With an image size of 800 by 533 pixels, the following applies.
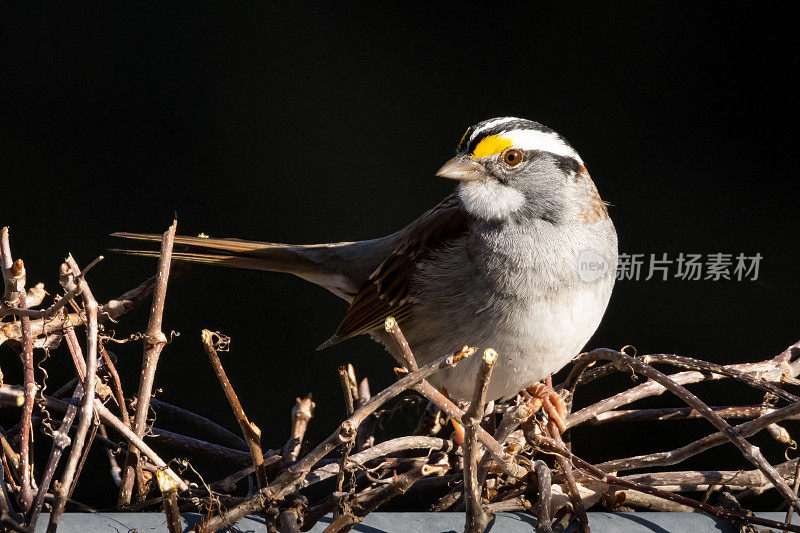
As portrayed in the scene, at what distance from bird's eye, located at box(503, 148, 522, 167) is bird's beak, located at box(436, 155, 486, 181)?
51 mm

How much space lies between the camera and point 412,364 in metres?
0.93

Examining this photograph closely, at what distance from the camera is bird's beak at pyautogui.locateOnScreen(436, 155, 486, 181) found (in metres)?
1.65

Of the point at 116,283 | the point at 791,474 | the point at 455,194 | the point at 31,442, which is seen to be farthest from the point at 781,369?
the point at 116,283

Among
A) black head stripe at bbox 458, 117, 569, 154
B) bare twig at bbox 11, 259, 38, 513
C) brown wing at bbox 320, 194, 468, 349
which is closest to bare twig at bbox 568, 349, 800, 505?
black head stripe at bbox 458, 117, 569, 154

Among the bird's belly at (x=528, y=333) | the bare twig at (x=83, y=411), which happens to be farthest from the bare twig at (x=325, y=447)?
the bird's belly at (x=528, y=333)

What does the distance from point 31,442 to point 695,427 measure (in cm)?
160

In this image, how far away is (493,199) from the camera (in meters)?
1.76

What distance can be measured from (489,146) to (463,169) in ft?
0.24

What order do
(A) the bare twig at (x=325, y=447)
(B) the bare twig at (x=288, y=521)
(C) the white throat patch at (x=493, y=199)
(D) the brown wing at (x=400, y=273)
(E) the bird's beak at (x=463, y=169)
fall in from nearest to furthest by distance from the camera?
(A) the bare twig at (x=325, y=447) → (B) the bare twig at (x=288, y=521) → (E) the bird's beak at (x=463, y=169) → (C) the white throat patch at (x=493, y=199) → (D) the brown wing at (x=400, y=273)

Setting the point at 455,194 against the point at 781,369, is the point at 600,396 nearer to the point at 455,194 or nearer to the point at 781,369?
the point at 455,194

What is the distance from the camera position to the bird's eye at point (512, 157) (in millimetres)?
1725

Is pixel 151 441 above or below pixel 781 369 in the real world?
below

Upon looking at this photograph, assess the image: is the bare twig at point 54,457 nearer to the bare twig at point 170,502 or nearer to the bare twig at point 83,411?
the bare twig at point 83,411

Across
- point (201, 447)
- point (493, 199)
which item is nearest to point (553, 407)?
point (493, 199)
